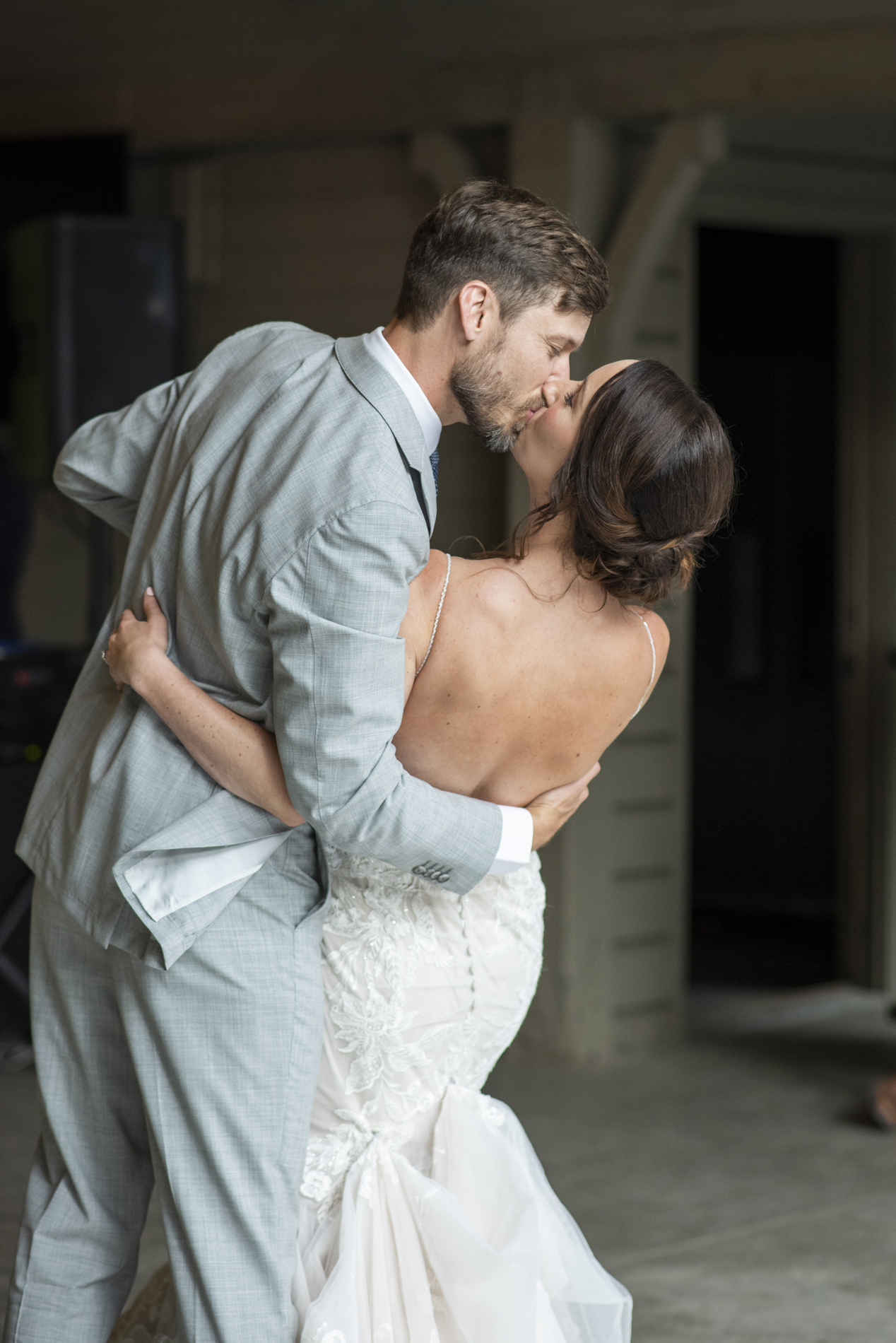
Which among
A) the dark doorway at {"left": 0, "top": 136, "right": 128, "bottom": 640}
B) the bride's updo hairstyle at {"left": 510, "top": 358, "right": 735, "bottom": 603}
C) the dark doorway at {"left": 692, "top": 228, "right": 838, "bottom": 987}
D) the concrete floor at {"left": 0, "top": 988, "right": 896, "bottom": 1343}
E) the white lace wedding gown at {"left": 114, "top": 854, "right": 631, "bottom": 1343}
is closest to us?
the bride's updo hairstyle at {"left": 510, "top": 358, "right": 735, "bottom": 603}

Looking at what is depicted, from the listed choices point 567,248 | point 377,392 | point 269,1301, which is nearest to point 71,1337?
point 269,1301

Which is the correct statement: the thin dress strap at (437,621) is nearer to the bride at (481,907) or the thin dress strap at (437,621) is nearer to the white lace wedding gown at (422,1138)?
the bride at (481,907)

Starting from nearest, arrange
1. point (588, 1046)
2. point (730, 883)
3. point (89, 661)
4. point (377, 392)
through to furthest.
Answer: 1. point (377, 392)
2. point (89, 661)
3. point (588, 1046)
4. point (730, 883)

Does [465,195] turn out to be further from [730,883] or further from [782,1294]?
[730,883]

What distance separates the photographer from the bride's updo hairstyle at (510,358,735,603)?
178 centimetres

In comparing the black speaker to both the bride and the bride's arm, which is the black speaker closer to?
the bride

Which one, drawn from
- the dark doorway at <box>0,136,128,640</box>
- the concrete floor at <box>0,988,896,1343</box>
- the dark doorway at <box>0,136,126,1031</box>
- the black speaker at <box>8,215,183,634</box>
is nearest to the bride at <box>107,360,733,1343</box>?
the concrete floor at <box>0,988,896,1343</box>

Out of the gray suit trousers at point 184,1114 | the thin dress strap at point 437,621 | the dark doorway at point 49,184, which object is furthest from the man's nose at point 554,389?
the dark doorway at point 49,184

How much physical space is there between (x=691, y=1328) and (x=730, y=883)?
12.8 feet

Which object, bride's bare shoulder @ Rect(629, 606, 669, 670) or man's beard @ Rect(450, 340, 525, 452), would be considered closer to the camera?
man's beard @ Rect(450, 340, 525, 452)

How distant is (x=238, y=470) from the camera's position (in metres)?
1.66

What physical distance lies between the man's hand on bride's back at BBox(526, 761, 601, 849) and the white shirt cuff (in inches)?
1.5

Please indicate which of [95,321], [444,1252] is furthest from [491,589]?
[95,321]

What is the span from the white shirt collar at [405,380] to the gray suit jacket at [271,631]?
2 cm
